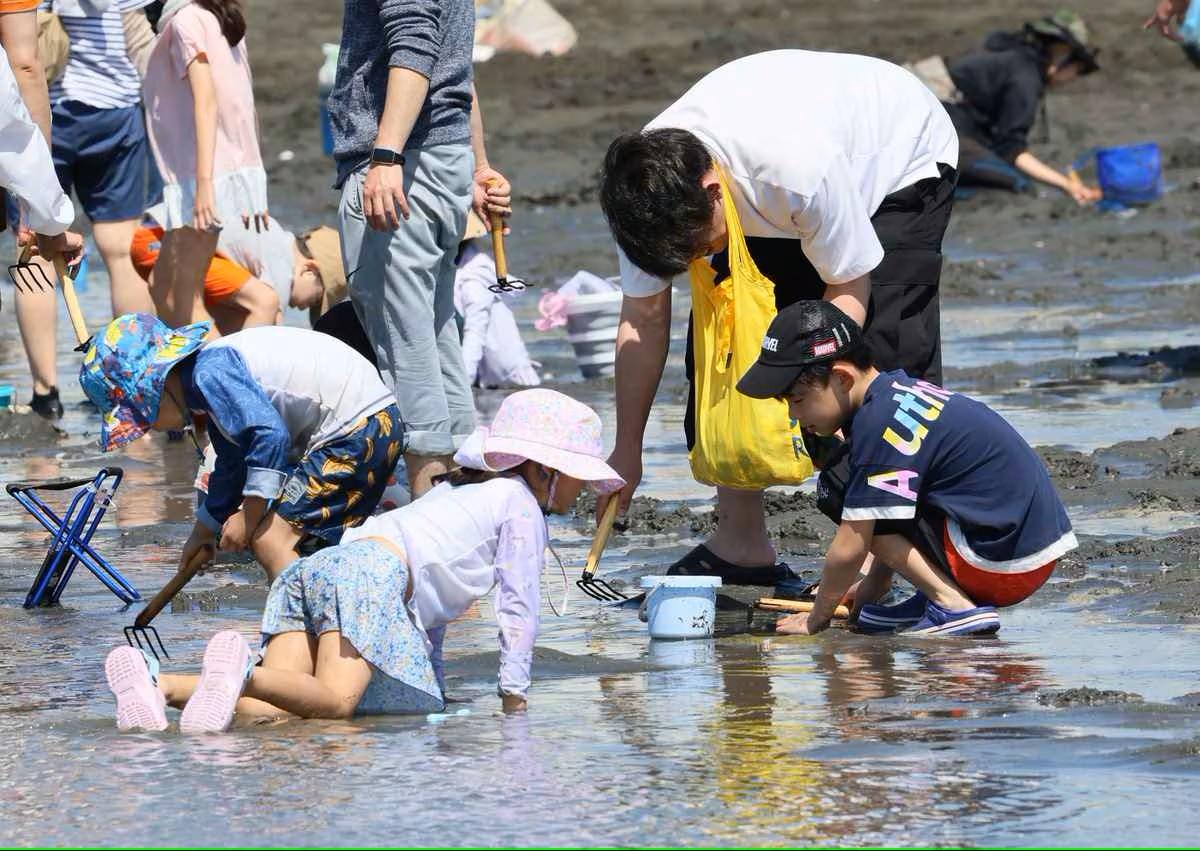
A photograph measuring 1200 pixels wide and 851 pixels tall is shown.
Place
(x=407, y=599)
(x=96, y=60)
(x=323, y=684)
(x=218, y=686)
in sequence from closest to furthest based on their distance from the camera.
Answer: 1. (x=218, y=686)
2. (x=323, y=684)
3. (x=407, y=599)
4. (x=96, y=60)

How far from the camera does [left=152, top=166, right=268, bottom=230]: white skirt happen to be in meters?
8.02

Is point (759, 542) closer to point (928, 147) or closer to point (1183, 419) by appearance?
point (928, 147)

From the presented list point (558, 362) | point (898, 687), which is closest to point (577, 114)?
point (558, 362)

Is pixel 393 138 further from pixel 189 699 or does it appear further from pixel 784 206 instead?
pixel 189 699

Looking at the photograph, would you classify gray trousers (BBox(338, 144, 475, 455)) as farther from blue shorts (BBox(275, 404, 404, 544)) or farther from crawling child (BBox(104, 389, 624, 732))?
crawling child (BBox(104, 389, 624, 732))

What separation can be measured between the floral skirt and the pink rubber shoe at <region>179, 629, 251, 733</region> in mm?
262

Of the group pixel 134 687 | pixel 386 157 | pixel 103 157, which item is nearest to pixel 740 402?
pixel 386 157

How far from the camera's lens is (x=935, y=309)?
5.70m

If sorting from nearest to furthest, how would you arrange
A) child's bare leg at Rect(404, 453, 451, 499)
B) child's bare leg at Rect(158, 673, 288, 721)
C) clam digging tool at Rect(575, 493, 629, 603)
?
child's bare leg at Rect(158, 673, 288, 721) < clam digging tool at Rect(575, 493, 629, 603) < child's bare leg at Rect(404, 453, 451, 499)

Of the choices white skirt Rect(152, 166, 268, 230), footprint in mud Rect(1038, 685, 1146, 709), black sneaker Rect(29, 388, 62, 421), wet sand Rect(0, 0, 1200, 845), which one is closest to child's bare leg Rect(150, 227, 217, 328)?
white skirt Rect(152, 166, 268, 230)

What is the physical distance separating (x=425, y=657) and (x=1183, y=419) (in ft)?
14.2

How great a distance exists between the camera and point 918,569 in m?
5.17

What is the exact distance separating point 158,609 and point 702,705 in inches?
60.2

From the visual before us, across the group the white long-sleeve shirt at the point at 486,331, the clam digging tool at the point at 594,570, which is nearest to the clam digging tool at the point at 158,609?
the clam digging tool at the point at 594,570
